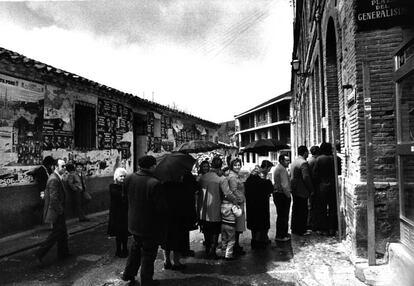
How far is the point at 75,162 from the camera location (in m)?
9.91

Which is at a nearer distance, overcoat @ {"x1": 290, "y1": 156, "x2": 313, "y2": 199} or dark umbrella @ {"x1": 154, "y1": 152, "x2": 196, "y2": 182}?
dark umbrella @ {"x1": 154, "y1": 152, "x2": 196, "y2": 182}

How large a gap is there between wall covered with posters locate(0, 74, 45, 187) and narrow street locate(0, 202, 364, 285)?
2.16 m

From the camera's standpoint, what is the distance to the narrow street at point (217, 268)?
4859mm

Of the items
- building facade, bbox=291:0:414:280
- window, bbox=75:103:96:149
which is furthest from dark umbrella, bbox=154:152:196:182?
window, bbox=75:103:96:149

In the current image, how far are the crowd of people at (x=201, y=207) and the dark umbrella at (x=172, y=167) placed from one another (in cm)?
14

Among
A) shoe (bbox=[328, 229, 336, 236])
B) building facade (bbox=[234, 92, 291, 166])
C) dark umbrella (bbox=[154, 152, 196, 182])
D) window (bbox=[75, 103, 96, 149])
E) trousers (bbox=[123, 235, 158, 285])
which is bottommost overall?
shoe (bbox=[328, 229, 336, 236])

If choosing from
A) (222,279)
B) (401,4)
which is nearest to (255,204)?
(222,279)

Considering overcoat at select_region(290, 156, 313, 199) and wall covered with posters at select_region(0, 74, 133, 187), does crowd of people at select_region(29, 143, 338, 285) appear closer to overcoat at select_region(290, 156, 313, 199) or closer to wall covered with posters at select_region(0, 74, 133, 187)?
overcoat at select_region(290, 156, 313, 199)

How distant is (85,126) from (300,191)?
278 inches

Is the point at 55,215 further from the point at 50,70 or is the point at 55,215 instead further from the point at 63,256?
the point at 50,70

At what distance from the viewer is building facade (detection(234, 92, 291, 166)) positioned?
40.7 meters

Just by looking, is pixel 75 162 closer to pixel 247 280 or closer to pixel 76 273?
pixel 76 273

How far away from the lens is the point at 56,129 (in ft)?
30.2

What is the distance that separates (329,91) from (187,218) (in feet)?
18.3
